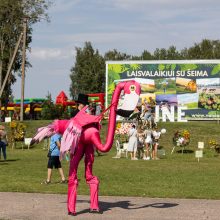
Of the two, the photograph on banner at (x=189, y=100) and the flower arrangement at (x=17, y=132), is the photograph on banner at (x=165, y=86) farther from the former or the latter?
the flower arrangement at (x=17, y=132)

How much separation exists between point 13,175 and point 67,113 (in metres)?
30.9

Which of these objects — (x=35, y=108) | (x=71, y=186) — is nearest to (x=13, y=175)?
(x=71, y=186)

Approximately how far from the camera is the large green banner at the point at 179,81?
51.3 metres

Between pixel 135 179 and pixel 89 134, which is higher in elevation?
pixel 89 134

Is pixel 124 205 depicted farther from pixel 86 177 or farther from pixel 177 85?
pixel 177 85

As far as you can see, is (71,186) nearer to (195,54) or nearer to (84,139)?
(84,139)

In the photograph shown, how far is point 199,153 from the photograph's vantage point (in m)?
26.2

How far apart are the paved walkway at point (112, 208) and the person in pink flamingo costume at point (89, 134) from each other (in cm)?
43

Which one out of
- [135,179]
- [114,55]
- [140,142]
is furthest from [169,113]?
[114,55]

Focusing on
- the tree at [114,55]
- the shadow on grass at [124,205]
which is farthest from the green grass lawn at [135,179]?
the tree at [114,55]

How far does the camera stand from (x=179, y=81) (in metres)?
52.2

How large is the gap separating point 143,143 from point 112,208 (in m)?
16.9

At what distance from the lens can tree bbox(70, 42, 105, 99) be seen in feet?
300

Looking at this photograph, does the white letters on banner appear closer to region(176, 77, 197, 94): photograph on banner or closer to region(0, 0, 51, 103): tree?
region(176, 77, 197, 94): photograph on banner
